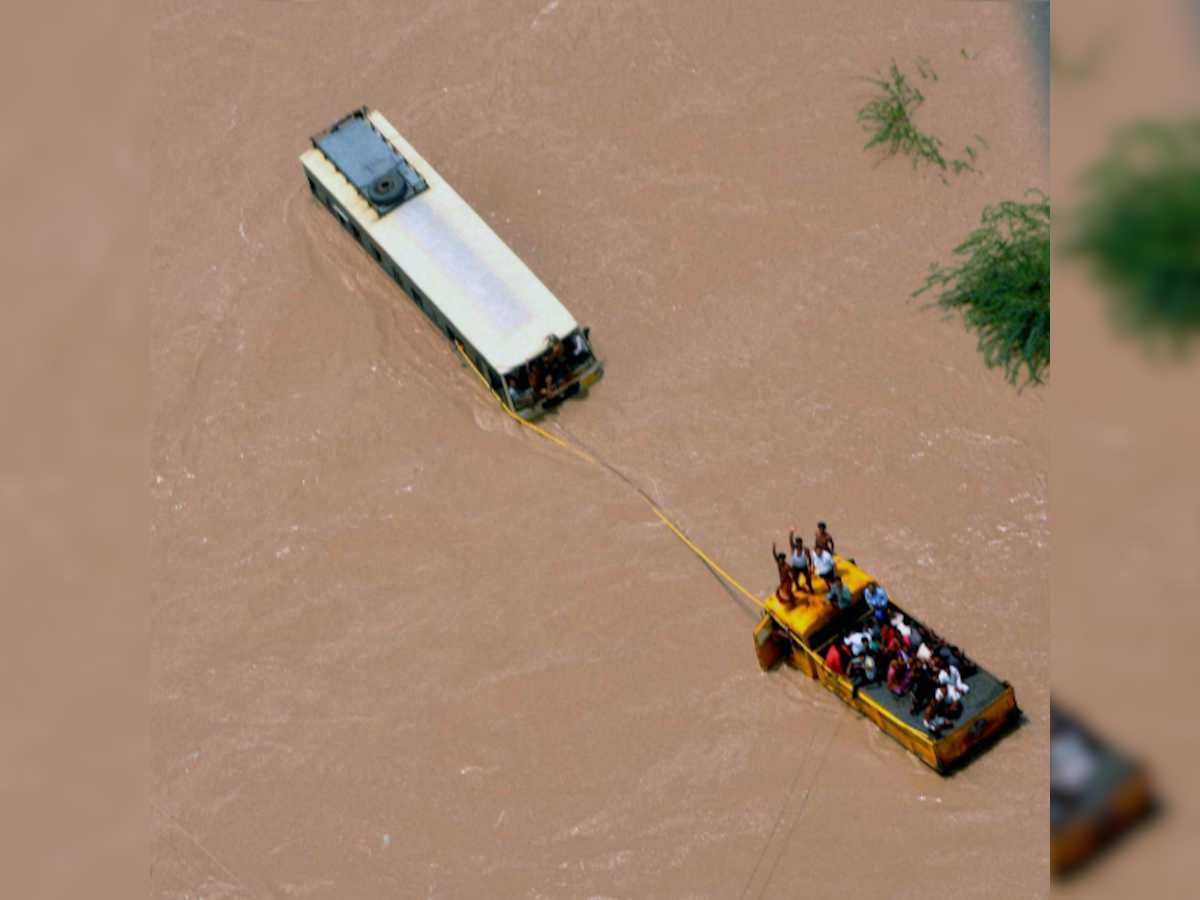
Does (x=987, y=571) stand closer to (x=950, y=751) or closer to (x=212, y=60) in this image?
(x=950, y=751)

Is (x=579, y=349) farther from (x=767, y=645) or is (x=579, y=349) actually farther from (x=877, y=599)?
(x=877, y=599)

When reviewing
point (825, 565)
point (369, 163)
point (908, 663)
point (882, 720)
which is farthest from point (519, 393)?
point (882, 720)

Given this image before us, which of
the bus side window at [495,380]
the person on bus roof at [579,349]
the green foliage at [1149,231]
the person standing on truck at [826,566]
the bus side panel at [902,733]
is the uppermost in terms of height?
the green foliage at [1149,231]

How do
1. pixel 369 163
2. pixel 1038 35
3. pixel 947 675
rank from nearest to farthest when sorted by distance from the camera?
pixel 947 675, pixel 369 163, pixel 1038 35

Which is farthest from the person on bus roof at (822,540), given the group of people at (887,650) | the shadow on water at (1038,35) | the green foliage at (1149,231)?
the green foliage at (1149,231)

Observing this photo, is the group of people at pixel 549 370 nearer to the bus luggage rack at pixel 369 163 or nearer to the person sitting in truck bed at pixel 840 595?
the bus luggage rack at pixel 369 163

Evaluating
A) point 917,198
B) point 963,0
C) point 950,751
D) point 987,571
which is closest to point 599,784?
point 950,751
